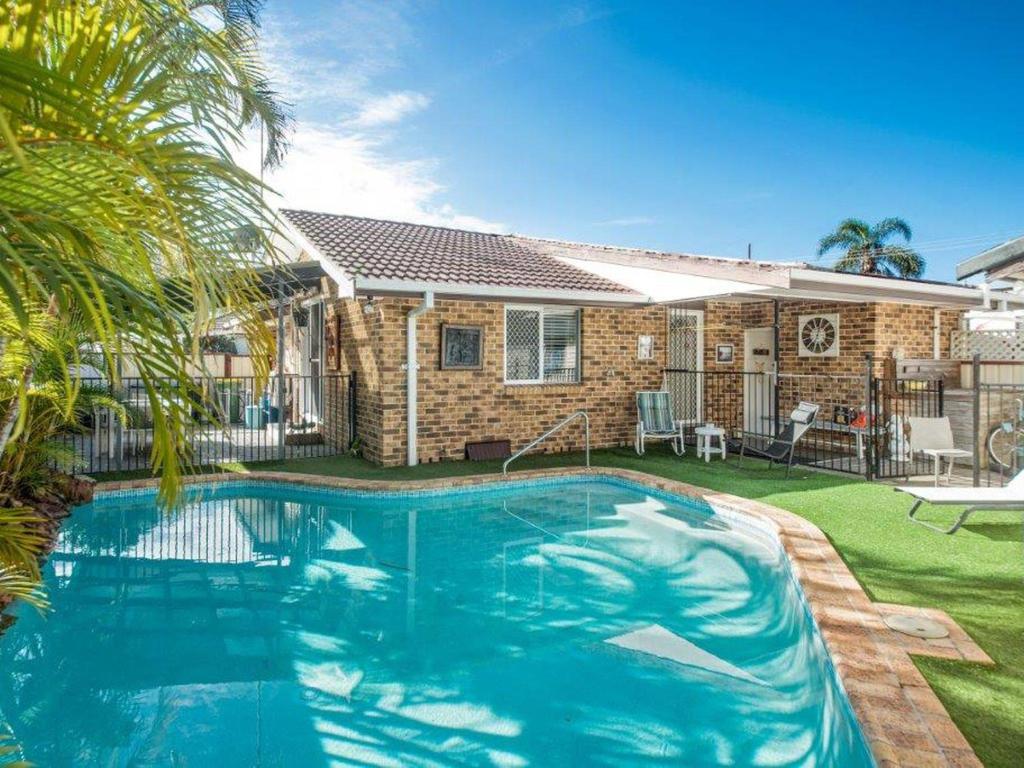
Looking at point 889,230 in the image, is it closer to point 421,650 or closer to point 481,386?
point 481,386

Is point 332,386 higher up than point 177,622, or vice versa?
point 332,386

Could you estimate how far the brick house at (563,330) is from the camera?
37.3 feet

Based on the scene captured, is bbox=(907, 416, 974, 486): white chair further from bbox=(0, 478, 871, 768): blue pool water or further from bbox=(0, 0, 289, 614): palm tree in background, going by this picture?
bbox=(0, 0, 289, 614): palm tree in background

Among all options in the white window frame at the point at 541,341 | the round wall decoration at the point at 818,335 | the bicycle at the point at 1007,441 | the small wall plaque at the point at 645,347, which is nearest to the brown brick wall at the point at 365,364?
the white window frame at the point at 541,341

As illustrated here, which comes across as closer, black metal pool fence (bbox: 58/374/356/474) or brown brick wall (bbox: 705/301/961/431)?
black metal pool fence (bbox: 58/374/356/474)

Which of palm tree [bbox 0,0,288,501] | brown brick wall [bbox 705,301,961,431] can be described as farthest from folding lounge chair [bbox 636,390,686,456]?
palm tree [bbox 0,0,288,501]

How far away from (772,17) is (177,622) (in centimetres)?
1597

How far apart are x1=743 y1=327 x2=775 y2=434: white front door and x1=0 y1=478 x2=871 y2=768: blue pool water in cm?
749

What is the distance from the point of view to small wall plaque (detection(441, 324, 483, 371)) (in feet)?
40.2

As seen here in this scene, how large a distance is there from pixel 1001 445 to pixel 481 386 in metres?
9.17

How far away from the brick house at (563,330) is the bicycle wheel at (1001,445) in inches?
103

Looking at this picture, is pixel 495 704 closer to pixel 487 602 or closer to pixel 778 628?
pixel 487 602

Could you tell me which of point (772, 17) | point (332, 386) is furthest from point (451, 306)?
point (772, 17)

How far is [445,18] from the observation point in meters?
13.5
